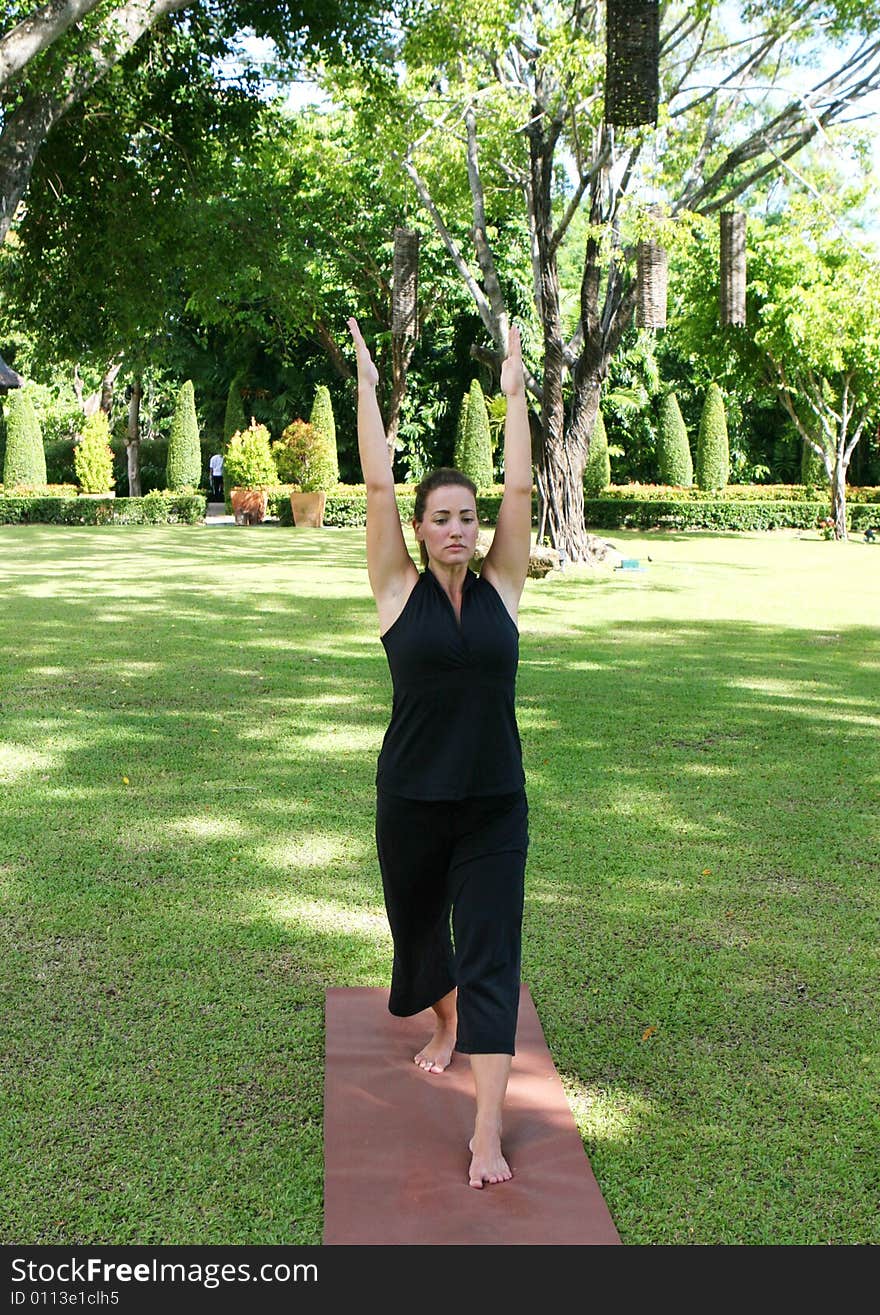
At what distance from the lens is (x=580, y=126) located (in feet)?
58.4

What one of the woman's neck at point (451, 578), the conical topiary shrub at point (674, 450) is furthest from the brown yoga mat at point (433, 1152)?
the conical topiary shrub at point (674, 450)

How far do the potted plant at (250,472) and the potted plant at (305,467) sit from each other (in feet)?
1.75

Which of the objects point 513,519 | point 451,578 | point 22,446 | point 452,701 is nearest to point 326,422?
point 22,446

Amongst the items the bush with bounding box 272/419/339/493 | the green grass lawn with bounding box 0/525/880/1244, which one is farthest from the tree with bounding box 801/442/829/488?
the green grass lawn with bounding box 0/525/880/1244

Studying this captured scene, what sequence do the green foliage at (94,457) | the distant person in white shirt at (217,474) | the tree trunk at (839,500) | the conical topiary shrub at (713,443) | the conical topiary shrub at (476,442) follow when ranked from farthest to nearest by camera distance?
the distant person in white shirt at (217,474), the conical topiary shrub at (476,442), the conical topiary shrub at (713,443), the green foliage at (94,457), the tree trunk at (839,500)

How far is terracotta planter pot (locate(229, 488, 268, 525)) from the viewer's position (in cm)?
3000

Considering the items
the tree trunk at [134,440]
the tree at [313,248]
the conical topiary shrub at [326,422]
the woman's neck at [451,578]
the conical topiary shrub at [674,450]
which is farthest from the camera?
the conical topiary shrub at [674,450]

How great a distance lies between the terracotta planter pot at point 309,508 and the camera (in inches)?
1132

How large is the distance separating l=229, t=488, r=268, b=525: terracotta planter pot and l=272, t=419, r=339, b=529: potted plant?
91 cm

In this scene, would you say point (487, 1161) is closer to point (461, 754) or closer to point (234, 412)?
point (461, 754)

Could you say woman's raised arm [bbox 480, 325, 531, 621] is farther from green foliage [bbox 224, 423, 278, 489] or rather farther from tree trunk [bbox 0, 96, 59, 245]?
green foliage [bbox 224, 423, 278, 489]

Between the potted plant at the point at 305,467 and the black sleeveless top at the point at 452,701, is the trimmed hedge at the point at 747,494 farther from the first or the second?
the black sleeveless top at the point at 452,701

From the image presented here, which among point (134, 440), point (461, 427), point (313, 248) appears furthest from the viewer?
point (134, 440)

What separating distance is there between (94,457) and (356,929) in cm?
2932
